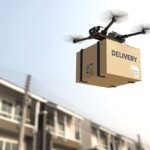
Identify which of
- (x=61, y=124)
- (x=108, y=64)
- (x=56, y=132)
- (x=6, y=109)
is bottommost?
(x=108, y=64)

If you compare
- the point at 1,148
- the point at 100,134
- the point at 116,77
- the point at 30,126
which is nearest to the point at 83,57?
the point at 116,77

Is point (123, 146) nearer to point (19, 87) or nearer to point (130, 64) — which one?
point (19, 87)

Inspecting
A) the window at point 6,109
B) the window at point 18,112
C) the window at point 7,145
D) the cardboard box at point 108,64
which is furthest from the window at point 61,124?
the cardboard box at point 108,64

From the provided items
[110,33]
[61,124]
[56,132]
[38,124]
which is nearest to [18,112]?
[38,124]

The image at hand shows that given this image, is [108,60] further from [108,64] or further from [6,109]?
[6,109]

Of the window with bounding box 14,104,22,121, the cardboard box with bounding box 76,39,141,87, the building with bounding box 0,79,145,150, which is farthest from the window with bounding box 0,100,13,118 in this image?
the cardboard box with bounding box 76,39,141,87

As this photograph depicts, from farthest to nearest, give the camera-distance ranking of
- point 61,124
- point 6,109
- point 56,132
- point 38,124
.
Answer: point 61,124 < point 56,132 < point 38,124 < point 6,109

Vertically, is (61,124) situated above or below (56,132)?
above

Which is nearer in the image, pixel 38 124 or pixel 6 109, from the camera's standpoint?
pixel 6 109
